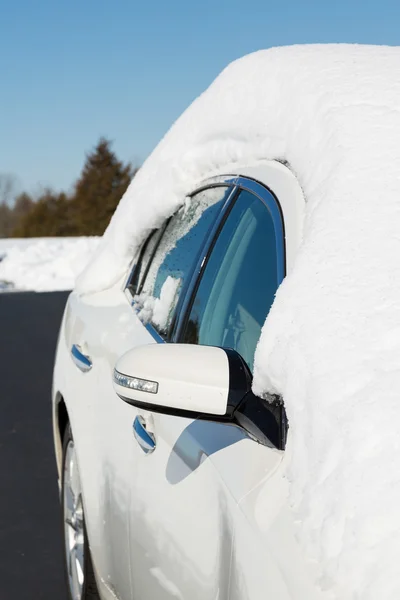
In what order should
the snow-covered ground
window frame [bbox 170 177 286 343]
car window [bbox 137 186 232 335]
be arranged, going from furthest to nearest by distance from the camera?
the snow-covered ground < car window [bbox 137 186 232 335] < window frame [bbox 170 177 286 343]

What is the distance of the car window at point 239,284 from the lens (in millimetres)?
2037

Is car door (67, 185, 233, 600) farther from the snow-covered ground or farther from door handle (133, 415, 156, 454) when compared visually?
the snow-covered ground

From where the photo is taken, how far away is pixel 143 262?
10.4 ft

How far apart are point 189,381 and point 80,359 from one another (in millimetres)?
1459

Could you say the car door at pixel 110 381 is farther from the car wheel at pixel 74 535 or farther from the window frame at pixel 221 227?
the car wheel at pixel 74 535

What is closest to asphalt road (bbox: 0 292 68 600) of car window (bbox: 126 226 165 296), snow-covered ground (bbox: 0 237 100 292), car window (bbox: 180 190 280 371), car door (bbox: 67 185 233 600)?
car door (bbox: 67 185 233 600)

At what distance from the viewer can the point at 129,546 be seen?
2.27m

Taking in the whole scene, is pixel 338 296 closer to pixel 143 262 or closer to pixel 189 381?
pixel 189 381

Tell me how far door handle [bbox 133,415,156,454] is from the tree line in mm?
43348

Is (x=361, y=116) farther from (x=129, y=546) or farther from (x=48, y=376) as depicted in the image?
(x=48, y=376)

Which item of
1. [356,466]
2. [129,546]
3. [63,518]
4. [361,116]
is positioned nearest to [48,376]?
[63,518]

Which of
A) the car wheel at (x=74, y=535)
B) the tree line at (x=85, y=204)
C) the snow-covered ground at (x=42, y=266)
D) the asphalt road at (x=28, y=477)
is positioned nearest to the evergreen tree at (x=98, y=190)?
the tree line at (x=85, y=204)

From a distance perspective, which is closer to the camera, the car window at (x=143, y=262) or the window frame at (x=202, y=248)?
the window frame at (x=202, y=248)

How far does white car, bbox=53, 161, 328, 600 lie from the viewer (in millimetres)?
1619
